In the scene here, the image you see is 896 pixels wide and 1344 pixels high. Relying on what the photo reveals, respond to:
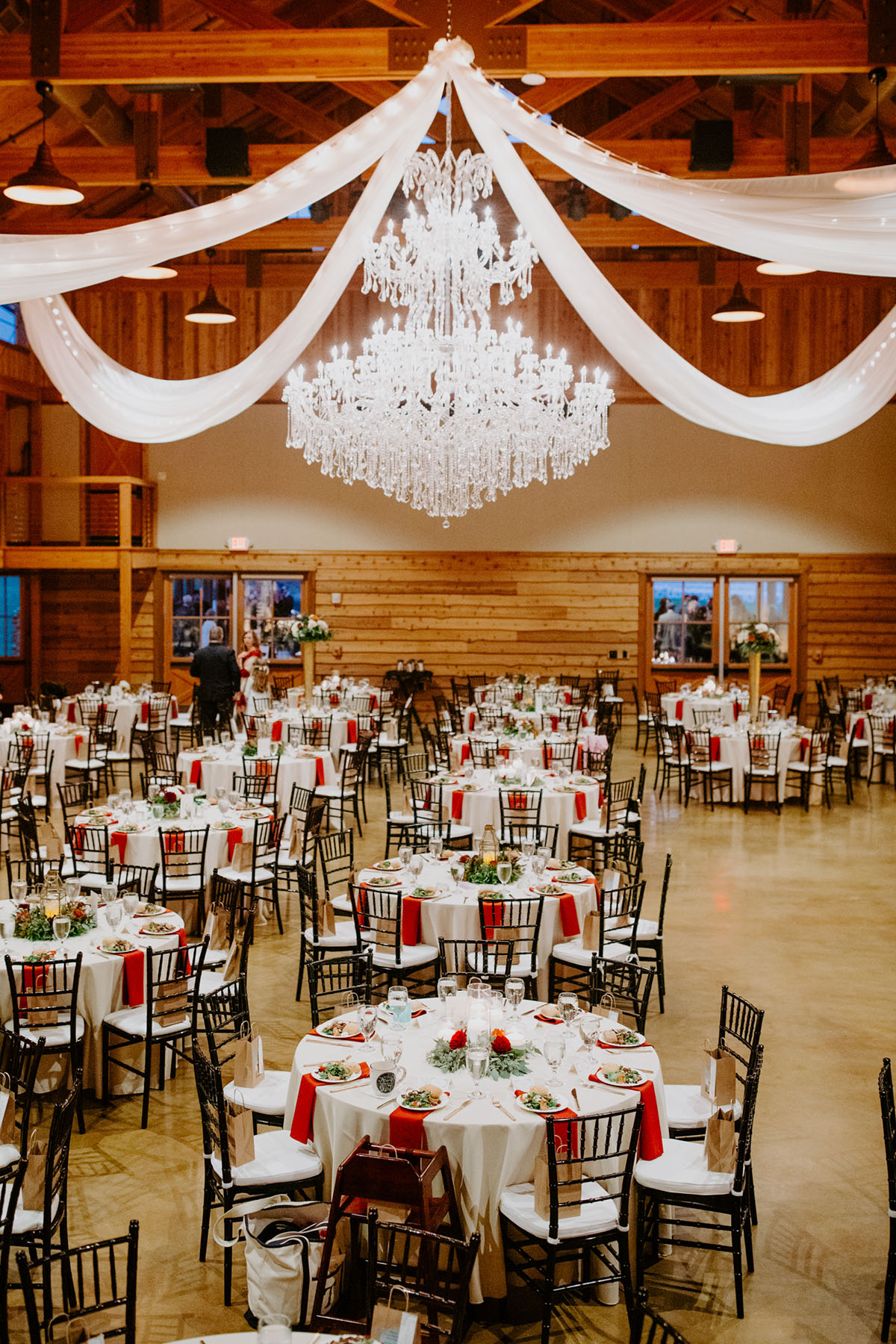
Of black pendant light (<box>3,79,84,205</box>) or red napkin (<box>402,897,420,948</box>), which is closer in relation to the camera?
red napkin (<box>402,897,420,948</box>)

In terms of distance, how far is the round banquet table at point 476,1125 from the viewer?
409 cm

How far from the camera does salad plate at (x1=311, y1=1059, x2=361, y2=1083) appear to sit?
14.4 ft

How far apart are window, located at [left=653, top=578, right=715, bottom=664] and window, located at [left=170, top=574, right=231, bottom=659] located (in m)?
6.93

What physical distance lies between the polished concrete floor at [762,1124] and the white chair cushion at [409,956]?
0.64 meters

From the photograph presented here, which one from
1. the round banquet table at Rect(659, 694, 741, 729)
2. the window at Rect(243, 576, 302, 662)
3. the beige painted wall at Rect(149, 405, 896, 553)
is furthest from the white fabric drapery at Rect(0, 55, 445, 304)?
the window at Rect(243, 576, 302, 662)

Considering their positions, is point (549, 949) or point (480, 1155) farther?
point (549, 949)

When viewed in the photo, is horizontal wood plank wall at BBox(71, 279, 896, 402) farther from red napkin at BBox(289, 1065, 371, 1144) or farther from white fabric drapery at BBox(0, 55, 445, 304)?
red napkin at BBox(289, 1065, 371, 1144)

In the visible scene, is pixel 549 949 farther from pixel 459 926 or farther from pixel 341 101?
pixel 341 101

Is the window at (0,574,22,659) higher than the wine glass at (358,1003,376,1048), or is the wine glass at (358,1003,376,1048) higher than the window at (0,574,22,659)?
the window at (0,574,22,659)

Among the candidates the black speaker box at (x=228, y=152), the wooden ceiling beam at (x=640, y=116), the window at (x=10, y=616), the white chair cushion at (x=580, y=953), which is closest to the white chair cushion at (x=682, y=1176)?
the white chair cushion at (x=580, y=953)

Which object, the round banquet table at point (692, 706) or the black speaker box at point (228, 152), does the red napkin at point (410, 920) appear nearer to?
the black speaker box at point (228, 152)

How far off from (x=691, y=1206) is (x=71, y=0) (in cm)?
909

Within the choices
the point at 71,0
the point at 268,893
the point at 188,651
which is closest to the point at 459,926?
the point at 268,893

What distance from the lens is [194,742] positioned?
13531mm
